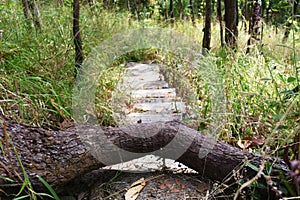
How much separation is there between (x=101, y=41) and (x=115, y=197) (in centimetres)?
268

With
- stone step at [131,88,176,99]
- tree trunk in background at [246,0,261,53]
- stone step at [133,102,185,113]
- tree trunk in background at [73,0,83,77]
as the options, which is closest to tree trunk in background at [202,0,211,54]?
tree trunk in background at [246,0,261,53]

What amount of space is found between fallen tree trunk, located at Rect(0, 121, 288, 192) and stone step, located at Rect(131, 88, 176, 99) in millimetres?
1567

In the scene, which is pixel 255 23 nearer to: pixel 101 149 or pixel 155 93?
pixel 155 93

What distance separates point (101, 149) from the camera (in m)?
1.75

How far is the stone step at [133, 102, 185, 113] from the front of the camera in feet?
9.63

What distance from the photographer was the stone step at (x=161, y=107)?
9.63ft

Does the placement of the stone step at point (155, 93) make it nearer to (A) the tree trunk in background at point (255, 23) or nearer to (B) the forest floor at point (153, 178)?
(B) the forest floor at point (153, 178)

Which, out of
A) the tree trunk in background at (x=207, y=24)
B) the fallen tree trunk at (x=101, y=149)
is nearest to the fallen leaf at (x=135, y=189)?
the fallen tree trunk at (x=101, y=149)

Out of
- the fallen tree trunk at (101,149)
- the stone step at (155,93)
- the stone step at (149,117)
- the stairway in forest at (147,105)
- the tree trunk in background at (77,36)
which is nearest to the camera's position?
the fallen tree trunk at (101,149)

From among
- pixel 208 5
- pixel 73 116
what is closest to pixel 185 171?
pixel 73 116

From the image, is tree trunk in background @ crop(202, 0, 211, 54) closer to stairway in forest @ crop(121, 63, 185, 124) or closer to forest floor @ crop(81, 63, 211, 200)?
stairway in forest @ crop(121, 63, 185, 124)

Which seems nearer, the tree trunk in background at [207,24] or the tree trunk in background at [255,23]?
the tree trunk in background at [255,23]

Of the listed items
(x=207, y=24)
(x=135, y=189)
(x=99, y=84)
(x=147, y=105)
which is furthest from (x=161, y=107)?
(x=207, y=24)

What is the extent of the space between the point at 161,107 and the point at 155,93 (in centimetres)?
50
